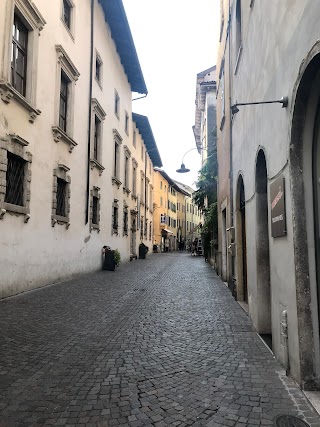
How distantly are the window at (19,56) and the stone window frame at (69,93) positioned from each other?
1.76 meters

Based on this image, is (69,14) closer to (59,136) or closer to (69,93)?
(69,93)

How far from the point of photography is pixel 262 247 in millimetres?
5691

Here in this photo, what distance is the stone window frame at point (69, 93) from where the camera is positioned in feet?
38.2

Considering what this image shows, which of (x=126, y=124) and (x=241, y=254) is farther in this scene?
(x=126, y=124)

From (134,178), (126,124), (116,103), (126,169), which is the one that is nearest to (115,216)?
(126,169)

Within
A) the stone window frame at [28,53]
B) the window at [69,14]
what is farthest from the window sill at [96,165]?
the stone window frame at [28,53]

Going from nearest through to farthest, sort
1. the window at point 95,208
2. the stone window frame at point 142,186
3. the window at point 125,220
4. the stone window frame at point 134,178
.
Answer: the window at point 95,208 < the window at point 125,220 < the stone window frame at point 134,178 < the stone window frame at point 142,186

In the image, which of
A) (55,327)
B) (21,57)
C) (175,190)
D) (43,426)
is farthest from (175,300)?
(175,190)

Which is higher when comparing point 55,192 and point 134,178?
point 134,178

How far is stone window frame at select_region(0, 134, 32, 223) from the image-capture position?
27.1 feet

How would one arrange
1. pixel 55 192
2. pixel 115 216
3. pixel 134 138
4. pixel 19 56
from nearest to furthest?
pixel 19 56 < pixel 55 192 < pixel 115 216 < pixel 134 138

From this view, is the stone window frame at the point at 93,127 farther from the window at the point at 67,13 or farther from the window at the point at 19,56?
the window at the point at 19,56

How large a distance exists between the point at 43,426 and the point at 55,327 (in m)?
3.11

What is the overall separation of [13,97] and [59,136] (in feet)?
9.84
